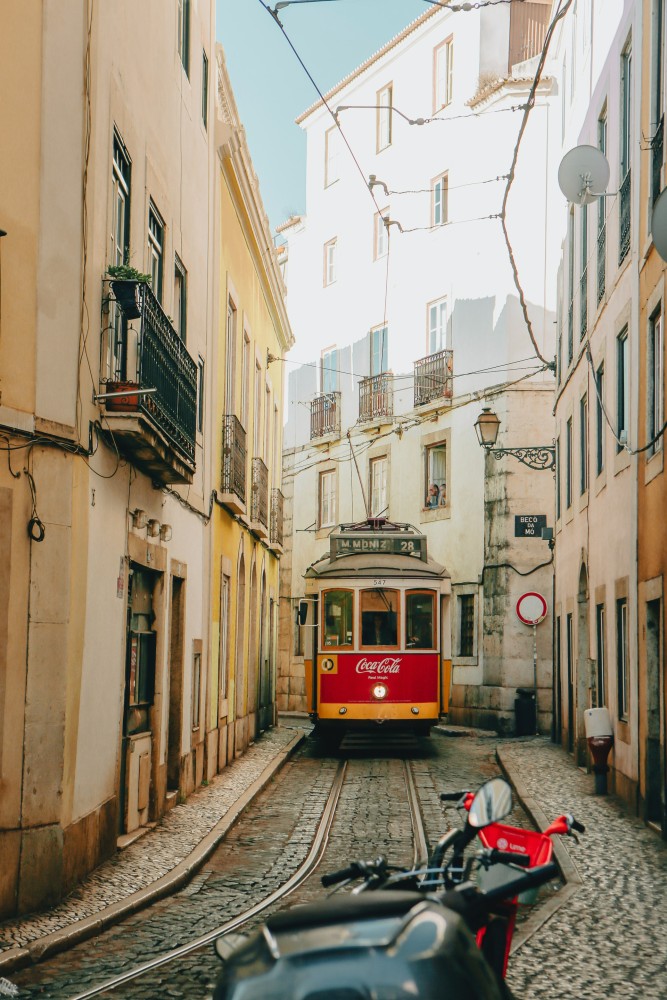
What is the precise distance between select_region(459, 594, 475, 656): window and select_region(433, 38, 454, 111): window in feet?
38.8

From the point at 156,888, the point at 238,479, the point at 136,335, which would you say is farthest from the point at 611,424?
the point at 156,888

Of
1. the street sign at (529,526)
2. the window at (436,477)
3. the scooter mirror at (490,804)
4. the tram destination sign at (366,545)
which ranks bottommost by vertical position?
the scooter mirror at (490,804)

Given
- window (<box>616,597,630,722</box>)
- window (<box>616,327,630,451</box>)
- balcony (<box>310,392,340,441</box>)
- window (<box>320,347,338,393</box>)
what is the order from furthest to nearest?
window (<box>320,347,338,393</box>)
balcony (<box>310,392,340,441</box>)
window (<box>616,327,630,451</box>)
window (<box>616,597,630,722</box>)

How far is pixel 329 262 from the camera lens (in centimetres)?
3609

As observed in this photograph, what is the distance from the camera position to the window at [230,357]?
1822 cm

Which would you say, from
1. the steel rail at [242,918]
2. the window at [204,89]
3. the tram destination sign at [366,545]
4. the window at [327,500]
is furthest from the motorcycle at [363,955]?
the window at [327,500]

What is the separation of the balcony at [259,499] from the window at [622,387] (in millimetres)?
7497

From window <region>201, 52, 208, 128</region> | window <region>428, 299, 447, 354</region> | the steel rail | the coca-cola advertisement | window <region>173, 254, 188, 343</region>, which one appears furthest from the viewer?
window <region>428, 299, 447, 354</region>

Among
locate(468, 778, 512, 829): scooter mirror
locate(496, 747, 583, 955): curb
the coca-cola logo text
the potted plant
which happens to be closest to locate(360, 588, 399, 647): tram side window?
the coca-cola logo text

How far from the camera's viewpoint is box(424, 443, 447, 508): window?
94.7 ft

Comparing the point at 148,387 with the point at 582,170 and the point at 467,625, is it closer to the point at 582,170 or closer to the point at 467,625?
the point at 582,170

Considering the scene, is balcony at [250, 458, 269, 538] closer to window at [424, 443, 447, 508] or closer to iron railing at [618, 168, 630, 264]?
window at [424, 443, 447, 508]

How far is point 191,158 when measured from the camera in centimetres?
1453

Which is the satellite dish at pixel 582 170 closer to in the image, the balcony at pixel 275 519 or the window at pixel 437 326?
the balcony at pixel 275 519
